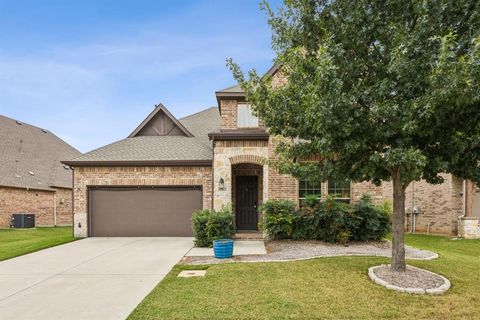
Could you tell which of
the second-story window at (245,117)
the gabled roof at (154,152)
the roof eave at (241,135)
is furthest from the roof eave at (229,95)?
the gabled roof at (154,152)

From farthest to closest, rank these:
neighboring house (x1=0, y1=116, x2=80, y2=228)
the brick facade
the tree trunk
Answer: neighboring house (x1=0, y1=116, x2=80, y2=228) < the brick facade < the tree trunk

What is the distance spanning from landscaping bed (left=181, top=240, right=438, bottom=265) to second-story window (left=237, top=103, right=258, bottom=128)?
4769 millimetres

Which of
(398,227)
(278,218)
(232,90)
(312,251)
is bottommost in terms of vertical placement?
(312,251)

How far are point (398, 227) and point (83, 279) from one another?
699 cm

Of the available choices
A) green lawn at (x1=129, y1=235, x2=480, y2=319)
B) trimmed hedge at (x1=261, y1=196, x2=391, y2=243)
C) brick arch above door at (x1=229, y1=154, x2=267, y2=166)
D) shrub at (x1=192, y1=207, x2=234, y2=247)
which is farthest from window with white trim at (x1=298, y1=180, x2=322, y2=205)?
green lawn at (x1=129, y1=235, x2=480, y2=319)

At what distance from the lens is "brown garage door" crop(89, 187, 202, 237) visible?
40.5ft

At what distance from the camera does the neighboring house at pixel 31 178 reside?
16797 mm

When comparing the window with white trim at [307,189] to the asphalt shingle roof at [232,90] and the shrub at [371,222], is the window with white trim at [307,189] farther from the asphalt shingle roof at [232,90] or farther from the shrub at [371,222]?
the asphalt shingle roof at [232,90]

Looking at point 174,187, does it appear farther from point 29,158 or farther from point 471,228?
point 29,158

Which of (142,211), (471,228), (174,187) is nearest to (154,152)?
(174,187)

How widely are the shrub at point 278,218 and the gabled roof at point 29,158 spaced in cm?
1533

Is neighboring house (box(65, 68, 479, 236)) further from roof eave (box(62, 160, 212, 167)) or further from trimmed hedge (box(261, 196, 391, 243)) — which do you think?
trimmed hedge (box(261, 196, 391, 243))

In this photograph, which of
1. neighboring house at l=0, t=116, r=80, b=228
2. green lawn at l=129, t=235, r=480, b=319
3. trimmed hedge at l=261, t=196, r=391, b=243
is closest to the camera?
green lawn at l=129, t=235, r=480, b=319

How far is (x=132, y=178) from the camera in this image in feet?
40.7
